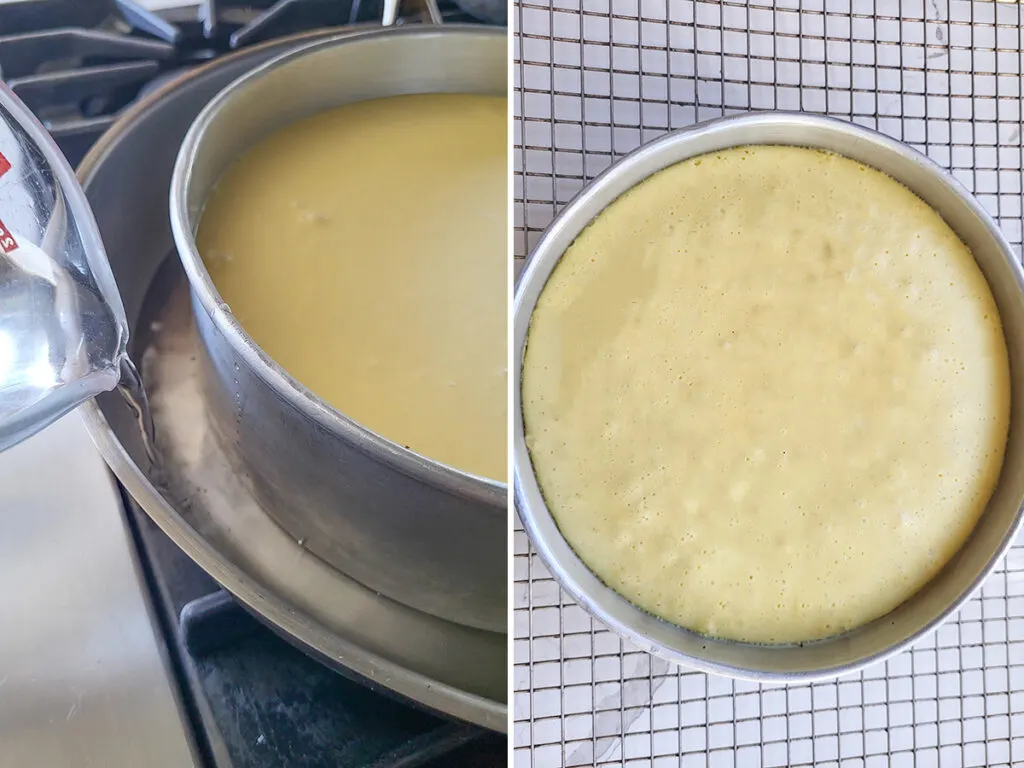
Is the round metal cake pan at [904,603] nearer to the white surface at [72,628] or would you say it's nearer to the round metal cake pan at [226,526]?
the round metal cake pan at [226,526]

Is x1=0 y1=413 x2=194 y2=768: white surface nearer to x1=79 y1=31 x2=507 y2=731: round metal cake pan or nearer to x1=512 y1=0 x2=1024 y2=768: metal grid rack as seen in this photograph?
x1=79 y1=31 x2=507 y2=731: round metal cake pan

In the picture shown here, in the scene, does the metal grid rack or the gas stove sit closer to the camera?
the gas stove

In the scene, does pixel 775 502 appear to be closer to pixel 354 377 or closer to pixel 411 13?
pixel 354 377

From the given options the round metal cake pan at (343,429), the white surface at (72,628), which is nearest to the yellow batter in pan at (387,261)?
the round metal cake pan at (343,429)

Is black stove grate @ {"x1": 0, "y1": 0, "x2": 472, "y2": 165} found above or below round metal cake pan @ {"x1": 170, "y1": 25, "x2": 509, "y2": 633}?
Result: above

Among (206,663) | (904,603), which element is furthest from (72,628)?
(904,603)

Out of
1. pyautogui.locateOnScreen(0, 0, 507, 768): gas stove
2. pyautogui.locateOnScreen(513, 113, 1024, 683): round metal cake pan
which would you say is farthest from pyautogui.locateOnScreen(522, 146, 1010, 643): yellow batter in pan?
pyautogui.locateOnScreen(0, 0, 507, 768): gas stove
